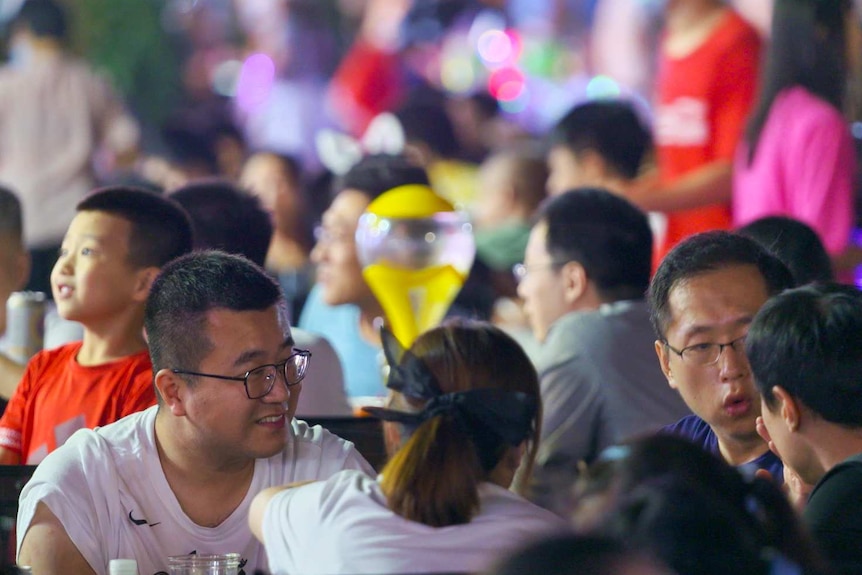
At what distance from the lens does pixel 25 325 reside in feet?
12.4

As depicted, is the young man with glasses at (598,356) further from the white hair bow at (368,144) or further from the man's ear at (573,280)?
the white hair bow at (368,144)

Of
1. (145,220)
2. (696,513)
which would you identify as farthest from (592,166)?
(696,513)

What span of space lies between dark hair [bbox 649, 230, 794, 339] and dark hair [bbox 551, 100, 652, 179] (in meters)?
2.47

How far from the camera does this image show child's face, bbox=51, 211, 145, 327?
3.37 meters

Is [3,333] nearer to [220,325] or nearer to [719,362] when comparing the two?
[220,325]

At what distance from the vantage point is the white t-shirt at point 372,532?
213 centimetres

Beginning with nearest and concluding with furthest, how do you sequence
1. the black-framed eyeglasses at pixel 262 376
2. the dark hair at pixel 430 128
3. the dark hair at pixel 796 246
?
the black-framed eyeglasses at pixel 262 376 → the dark hair at pixel 796 246 → the dark hair at pixel 430 128

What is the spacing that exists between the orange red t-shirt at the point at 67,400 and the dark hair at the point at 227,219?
0.76 m

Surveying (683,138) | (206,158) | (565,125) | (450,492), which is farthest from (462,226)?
(206,158)

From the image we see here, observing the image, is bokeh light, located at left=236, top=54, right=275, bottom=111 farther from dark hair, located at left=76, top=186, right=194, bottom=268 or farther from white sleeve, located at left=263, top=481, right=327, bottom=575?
white sleeve, located at left=263, top=481, right=327, bottom=575

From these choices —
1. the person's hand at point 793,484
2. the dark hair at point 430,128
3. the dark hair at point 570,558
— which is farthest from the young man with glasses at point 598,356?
the dark hair at point 430,128

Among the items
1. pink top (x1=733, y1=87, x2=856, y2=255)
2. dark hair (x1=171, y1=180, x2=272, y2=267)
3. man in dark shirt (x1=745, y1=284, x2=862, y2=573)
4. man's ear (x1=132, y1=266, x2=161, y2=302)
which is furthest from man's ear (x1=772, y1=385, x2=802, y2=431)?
pink top (x1=733, y1=87, x2=856, y2=255)

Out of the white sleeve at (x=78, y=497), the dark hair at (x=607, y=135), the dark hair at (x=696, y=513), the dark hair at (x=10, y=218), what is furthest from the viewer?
the dark hair at (x=607, y=135)

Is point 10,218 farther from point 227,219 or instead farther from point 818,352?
point 818,352
